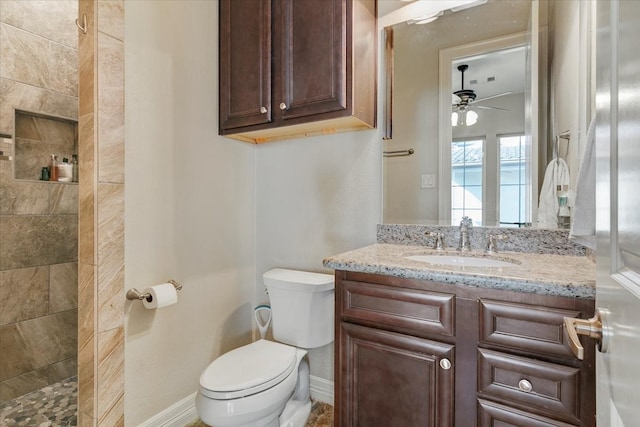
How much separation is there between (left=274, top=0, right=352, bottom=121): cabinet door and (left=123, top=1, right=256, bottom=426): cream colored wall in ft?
1.53

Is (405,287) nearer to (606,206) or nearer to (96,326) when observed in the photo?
(606,206)

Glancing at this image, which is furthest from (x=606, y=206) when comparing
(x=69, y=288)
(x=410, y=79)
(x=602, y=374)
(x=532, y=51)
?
(x=69, y=288)

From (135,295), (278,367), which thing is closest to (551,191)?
(278,367)

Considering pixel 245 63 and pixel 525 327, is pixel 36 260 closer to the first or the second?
pixel 245 63

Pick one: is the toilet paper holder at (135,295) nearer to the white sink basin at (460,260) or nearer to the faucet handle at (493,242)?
the white sink basin at (460,260)

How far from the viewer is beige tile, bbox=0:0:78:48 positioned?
1851mm

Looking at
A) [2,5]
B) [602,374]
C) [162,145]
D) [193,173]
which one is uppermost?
[2,5]

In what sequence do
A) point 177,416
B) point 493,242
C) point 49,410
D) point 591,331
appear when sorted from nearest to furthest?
point 591,331 → point 493,242 → point 177,416 → point 49,410

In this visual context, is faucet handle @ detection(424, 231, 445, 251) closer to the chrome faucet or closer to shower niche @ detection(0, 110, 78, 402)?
the chrome faucet

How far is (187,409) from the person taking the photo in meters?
1.69

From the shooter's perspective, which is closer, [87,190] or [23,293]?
[87,190]

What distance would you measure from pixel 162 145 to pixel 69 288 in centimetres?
132

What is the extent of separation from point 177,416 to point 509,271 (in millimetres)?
1671

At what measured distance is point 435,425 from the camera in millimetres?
1043
